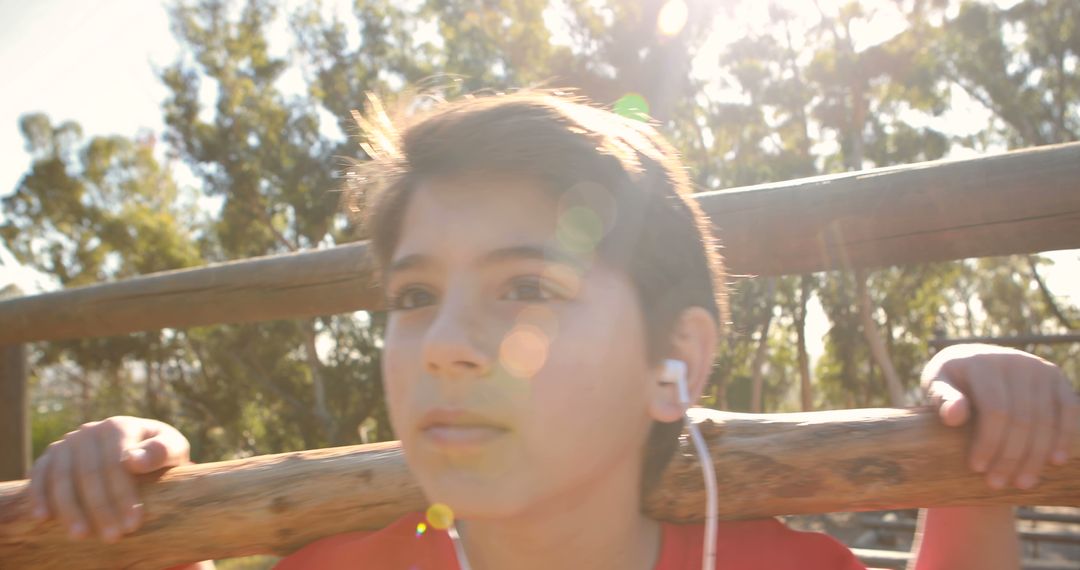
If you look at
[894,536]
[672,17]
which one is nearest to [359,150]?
[672,17]

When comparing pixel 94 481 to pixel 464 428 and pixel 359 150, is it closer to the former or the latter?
pixel 464 428

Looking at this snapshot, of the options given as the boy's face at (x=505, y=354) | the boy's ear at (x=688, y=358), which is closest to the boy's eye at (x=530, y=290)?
the boy's face at (x=505, y=354)

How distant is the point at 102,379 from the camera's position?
73.7 feet

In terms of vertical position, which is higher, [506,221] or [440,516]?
[506,221]

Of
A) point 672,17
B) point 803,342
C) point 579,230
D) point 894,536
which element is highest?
point 672,17

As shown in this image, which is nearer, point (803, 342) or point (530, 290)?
point (530, 290)

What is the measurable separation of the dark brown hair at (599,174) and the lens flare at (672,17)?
17015 mm

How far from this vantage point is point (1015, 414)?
1.18 m

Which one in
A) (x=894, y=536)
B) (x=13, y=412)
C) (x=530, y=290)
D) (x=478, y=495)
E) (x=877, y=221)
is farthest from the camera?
(x=894, y=536)

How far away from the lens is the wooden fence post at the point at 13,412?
322 cm

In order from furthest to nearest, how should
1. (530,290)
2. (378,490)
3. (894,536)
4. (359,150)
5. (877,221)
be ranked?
(359,150)
(894,536)
(877,221)
(378,490)
(530,290)

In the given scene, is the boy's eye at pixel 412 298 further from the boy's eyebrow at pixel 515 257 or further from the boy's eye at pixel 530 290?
the boy's eye at pixel 530 290

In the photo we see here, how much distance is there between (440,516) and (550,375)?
33cm

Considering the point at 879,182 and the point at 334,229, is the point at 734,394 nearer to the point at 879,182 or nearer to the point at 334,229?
the point at 334,229
